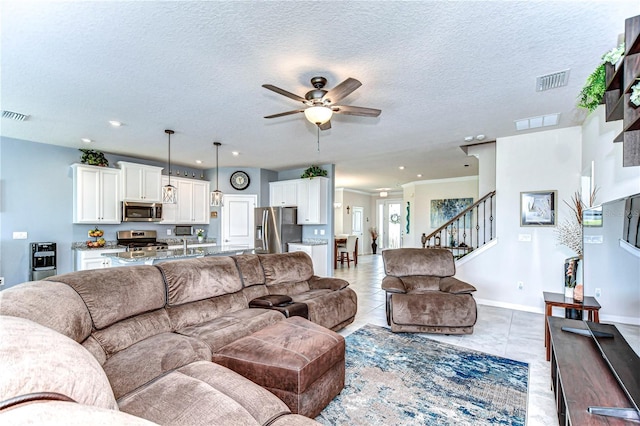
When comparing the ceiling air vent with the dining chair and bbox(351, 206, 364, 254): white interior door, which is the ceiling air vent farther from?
bbox(351, 206, 364, 254): white interior door

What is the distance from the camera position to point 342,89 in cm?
237

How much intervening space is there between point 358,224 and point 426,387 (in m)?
9.82

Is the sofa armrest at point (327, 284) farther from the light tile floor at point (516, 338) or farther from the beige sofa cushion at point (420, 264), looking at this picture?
the beige sofa cushion at point (420, 264)

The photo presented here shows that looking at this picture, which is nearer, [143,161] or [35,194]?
[35,194]

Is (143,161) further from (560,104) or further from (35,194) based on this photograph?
(560,104)

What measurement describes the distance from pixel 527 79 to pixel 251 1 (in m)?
2.49

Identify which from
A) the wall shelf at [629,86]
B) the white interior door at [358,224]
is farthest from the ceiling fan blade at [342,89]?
the white interior door at [358,224]

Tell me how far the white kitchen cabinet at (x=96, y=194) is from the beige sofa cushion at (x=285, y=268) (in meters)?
3.77

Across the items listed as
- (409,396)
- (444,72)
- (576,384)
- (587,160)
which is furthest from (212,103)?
(587,160)

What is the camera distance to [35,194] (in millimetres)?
4977

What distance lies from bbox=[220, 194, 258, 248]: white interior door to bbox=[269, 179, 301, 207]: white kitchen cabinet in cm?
44

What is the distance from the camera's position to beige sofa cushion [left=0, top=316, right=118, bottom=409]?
70 centimetres

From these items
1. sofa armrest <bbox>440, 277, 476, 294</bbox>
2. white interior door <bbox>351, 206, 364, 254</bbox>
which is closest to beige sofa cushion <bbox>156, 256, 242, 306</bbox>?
A: sofa armrest <bbox>440, 277, 476, 294</bbox>

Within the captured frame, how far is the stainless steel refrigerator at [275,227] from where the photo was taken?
22.1 feet
